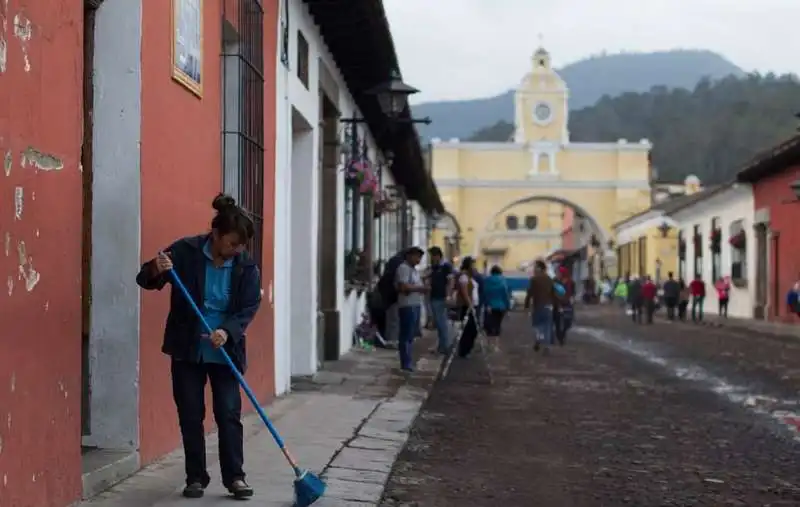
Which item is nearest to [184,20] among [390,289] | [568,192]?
[390,289]

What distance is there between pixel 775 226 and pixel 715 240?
7765mm

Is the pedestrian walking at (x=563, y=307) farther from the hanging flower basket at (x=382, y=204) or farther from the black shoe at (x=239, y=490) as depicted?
the black shoe at (x=239, y=490)

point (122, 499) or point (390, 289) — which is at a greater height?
point (390, 289)

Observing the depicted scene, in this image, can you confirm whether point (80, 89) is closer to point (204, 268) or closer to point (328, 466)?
point (204, 268)

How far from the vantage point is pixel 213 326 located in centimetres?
572

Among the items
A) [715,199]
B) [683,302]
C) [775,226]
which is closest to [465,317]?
[775,226]

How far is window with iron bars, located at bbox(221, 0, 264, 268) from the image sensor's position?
859 cm

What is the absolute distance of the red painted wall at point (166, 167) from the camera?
6512 millimetres

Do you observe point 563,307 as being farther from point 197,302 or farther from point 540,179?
point 540,179

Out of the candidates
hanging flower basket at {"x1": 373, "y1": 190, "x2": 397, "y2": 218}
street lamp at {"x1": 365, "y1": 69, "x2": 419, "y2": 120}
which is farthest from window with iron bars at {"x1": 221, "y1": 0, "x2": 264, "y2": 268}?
hanging flower basket at {"x1": 373, "y1": 190, "x2": 397, "y2": 218}

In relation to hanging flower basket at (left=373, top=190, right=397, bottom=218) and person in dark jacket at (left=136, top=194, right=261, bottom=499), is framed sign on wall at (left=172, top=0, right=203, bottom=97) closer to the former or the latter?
person in dark jacket at (left=136, top=194, right=261, bottom=499)

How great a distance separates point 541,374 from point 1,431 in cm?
1112

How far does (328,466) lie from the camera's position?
280 inches

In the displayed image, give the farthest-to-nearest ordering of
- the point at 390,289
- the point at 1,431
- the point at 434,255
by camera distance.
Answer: the point at 434,255 → the point at 390,289 → the point at 1,431
